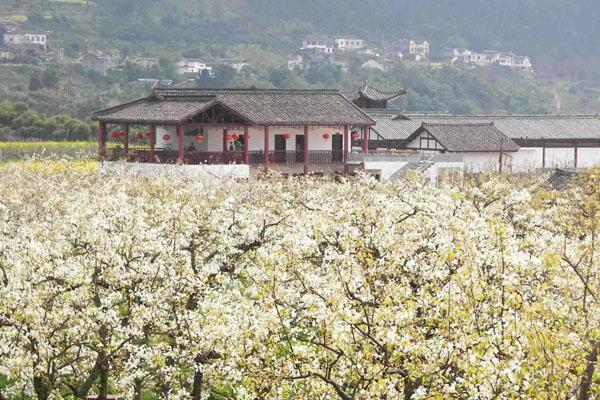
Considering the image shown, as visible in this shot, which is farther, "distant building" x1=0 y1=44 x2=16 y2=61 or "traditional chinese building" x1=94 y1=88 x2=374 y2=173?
"distant building" x1=0 y1=44 x2=16 y2=61

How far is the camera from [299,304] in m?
20.8

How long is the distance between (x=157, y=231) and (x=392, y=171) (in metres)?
39.6

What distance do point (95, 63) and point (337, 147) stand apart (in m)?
92.5

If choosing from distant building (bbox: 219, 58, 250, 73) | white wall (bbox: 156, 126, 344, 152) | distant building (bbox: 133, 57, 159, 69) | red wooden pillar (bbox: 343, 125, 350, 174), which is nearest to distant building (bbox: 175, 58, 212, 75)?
distant building (bbox: 133, 57, 159, 69)

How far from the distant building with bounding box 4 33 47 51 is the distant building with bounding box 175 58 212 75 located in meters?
16.7

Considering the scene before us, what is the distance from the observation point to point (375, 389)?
17.2 m

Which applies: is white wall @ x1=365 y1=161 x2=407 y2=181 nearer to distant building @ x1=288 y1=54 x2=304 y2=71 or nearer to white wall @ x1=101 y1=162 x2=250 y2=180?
white wall @ x1=101 y1=162 x2=250 y2=180

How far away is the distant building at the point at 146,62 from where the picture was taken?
6157 inches

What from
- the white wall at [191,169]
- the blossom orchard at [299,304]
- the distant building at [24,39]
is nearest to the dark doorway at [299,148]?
the white wall at [191,169]

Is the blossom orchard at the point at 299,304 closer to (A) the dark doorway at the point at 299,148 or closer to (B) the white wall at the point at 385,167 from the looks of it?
(A) the dark doorway at the point at 299,148

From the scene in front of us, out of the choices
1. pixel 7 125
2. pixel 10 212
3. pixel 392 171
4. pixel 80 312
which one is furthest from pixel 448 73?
pixel 80 312

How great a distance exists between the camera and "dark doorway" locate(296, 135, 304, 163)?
63281mm

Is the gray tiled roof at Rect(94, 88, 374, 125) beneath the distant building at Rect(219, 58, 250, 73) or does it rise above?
beneath

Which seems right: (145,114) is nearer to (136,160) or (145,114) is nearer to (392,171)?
(136,160)
